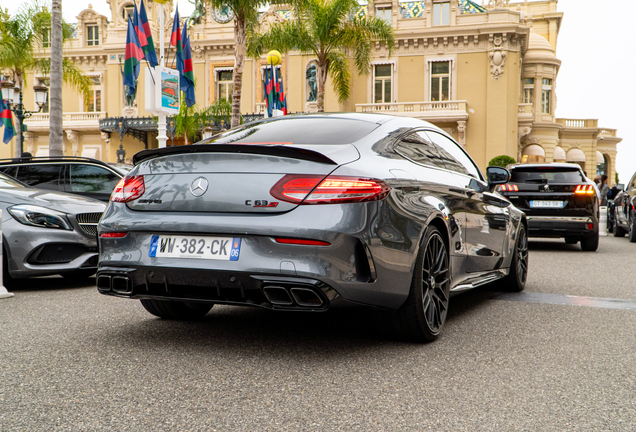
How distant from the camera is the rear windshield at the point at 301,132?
3.89 meters

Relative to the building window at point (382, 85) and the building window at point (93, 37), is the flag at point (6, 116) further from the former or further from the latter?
the building window at point (382, 85)

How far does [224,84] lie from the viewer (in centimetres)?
3784

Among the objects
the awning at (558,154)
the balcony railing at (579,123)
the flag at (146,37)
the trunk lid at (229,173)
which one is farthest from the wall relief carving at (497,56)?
the trunk lid at (229,173)

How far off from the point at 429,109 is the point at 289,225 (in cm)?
3182

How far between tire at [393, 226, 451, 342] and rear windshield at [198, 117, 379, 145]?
0.78m

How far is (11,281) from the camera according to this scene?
23.1 feet

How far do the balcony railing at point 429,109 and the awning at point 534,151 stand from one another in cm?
739

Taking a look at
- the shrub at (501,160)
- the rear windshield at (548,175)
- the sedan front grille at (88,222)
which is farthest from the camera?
the shrub at (501,160)

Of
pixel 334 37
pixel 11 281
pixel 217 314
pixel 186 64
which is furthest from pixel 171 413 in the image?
pixel 334 37

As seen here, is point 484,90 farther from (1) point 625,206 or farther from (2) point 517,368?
(2) point 517,368

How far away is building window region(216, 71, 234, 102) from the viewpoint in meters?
37.8

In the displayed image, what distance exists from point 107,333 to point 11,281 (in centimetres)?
349

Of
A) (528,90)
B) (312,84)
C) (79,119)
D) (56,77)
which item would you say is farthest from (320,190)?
(79,119)

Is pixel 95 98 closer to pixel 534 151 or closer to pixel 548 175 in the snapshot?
pixel 534 151
